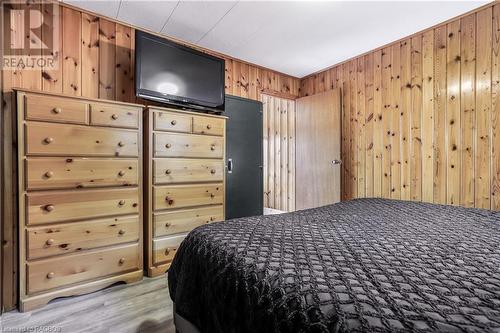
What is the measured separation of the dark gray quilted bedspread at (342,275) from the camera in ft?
1.85

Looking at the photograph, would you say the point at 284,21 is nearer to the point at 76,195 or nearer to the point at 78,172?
the point at 78,172

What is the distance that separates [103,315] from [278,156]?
12.7 ft

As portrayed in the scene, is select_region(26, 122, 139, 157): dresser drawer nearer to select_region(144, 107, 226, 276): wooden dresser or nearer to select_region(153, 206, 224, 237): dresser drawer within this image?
select_region(144, 107, 226, 276): wooden dresser

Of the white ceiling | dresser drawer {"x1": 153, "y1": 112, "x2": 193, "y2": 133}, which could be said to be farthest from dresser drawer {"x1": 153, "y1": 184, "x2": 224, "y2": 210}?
the white ceiling

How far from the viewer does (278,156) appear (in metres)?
→ 5.04

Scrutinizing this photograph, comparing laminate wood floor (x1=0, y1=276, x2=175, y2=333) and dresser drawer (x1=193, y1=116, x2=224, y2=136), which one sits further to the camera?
dresser drawer (x1=193, y1=116, x2=224, y2=136)

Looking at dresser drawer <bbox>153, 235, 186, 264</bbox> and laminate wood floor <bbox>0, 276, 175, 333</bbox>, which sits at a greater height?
dresser drawer <bbox>153, 235, 186, 264</bbox>

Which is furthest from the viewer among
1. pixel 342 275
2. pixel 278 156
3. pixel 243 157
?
pixel 278 156

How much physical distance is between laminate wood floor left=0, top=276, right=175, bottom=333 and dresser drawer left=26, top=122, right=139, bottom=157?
1.10m

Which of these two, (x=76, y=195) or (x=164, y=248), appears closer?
(x=76, y=195)

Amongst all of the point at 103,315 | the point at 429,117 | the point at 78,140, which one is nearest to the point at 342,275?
the point at 103,315

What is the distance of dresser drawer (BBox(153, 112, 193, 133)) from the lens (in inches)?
90.1

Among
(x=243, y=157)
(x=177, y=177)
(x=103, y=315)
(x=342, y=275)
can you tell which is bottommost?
(x=103, y=315)

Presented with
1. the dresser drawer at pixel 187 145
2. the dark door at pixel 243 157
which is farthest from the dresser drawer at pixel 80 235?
the dark door at pixel 243 157
